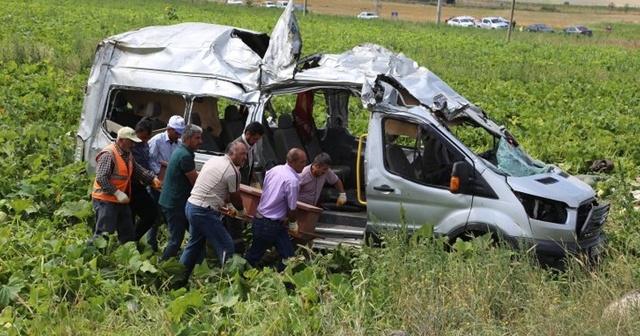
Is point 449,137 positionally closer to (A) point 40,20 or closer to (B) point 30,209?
(B) point 30,209

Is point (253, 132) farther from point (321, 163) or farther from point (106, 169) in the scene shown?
point (106, 169)

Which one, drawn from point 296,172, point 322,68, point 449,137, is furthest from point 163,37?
point 449,137

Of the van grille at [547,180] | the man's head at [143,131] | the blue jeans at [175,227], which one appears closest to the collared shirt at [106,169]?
the man's head at [143,131]

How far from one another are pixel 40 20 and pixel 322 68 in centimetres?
2510

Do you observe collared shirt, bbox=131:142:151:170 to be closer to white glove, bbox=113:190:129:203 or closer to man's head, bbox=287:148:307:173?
white glove, bbox=113:190:129:203

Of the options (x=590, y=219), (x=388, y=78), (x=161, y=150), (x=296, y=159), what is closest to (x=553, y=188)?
(x=590, y=219)

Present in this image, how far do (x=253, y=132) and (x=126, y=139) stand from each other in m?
1.30

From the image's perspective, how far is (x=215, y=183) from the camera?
830 cm

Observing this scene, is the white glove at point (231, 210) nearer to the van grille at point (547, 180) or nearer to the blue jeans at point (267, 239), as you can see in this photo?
the blue jeans at point (267, 239)

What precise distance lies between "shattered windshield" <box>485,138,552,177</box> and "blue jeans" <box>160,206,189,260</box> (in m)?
3.21

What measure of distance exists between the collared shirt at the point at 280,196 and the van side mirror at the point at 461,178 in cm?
157

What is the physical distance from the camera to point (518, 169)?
9.24 m

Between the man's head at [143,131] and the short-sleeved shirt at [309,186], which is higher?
the man's head at [143,131]

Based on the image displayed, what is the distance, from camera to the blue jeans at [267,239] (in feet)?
27.9
